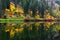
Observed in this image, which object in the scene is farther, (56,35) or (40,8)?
(40,8)

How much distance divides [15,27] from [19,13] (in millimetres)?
253

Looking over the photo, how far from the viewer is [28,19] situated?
150 inches

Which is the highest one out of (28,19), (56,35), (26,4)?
(26,4)

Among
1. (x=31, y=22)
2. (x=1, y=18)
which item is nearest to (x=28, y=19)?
(x=31, y=22)

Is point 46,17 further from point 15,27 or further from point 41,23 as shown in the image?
point 15,27

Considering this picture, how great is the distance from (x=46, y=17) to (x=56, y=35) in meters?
0.43

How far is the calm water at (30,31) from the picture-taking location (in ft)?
11.4

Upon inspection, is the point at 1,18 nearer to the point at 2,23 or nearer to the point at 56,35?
the point at 2,23

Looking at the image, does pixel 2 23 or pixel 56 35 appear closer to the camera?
pixel 56 35

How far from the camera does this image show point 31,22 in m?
3.77

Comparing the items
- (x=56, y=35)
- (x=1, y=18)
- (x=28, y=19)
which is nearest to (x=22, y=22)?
(x=28, y=19)

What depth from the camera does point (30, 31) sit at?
3643mm

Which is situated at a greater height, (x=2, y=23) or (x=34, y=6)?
(x=34, y=6)

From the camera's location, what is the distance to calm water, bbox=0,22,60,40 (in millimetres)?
3473
